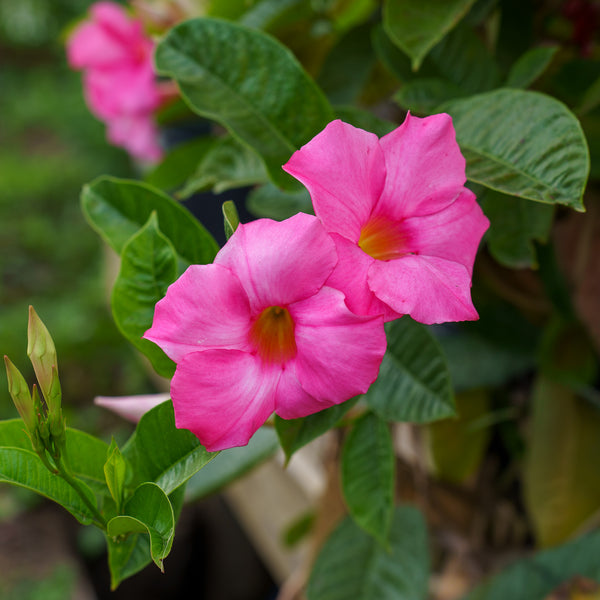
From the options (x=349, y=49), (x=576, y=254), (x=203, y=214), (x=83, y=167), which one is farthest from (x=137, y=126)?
(x=83, y=167)

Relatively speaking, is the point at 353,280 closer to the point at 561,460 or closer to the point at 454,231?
the point at 454,231

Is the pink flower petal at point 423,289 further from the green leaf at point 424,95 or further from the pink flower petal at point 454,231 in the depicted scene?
the green leaf at point 424,95

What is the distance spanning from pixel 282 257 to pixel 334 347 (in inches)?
1.2

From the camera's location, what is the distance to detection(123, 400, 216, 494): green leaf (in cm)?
22

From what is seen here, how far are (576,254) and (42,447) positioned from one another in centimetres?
35

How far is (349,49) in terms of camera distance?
41 centimetres

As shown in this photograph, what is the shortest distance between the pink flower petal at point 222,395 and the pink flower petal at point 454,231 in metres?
0.07

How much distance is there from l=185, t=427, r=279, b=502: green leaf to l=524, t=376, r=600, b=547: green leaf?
207 mm

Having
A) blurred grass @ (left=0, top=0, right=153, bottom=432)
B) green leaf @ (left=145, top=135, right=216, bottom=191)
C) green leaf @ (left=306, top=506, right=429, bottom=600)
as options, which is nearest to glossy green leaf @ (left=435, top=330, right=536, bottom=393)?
green leaf @ (left=306, top=506, right=429, bottom=600)

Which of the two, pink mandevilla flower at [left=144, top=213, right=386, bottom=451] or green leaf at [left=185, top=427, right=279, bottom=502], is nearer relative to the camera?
pink mandevilla flower at [left=144, top=213, right=386, bottom=451]

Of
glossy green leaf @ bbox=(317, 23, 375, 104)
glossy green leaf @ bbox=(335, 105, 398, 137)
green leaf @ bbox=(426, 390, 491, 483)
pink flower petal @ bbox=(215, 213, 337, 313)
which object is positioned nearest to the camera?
pink flower petal @ bbox=(215, 213, 337, 313)

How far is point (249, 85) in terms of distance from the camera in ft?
0.94

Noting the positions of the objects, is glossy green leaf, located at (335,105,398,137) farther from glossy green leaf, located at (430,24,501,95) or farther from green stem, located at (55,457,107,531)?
green stem, located at (55,457,107,531)

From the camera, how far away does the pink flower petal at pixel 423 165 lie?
199mm
